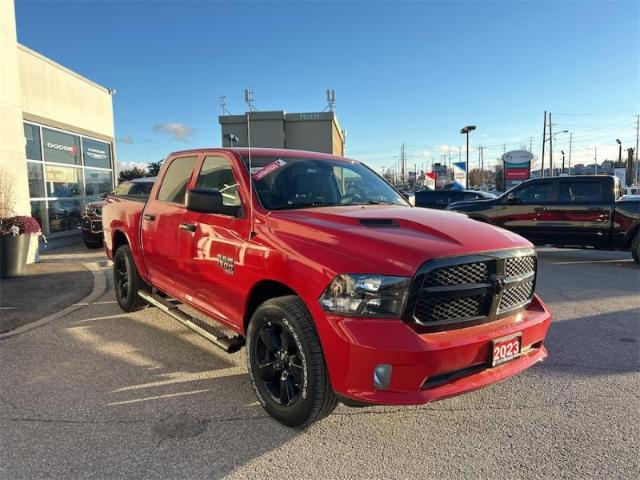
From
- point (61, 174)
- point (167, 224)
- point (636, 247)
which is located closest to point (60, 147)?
point (61, 174)

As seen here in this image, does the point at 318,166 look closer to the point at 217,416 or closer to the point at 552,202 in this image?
the point at 217,416

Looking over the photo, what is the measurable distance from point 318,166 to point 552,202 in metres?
8.08

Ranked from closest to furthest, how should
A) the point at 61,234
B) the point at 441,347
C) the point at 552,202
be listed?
the point at 441,347 < the point at 552,202 < the point at 61,234

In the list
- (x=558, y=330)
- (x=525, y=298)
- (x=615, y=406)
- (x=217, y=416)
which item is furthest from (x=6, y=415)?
(x=558, y=330)

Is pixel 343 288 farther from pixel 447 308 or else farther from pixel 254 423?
pixel 254 423

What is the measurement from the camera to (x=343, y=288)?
261cm

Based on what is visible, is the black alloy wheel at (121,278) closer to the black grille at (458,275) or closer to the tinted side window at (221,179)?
the tinted side window at (221,179)

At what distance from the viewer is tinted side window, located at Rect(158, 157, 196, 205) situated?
458 cm

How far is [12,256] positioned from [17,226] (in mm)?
718

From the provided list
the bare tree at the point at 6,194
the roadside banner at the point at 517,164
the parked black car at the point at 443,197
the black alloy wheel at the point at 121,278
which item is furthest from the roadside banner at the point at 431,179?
the black alloy wheel at the point at 121,278

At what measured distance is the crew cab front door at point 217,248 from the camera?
3457 millimetres

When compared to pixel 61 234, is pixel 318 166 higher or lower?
higher

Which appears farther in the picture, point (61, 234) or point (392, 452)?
point (61, 234)

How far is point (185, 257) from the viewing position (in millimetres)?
4168
